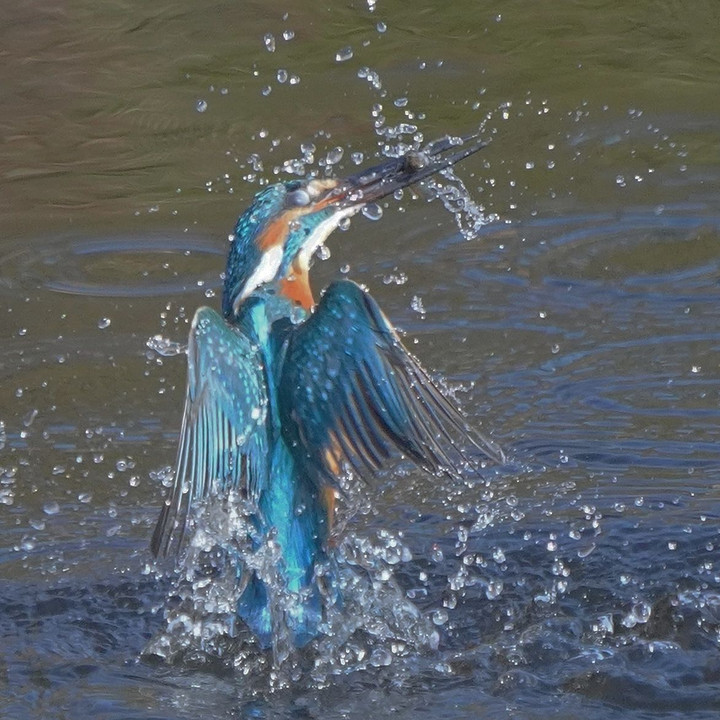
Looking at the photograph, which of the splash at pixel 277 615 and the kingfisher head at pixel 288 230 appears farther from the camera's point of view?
the kingfisher head at pixel 288 230

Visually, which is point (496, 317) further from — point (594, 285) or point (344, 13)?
point (344, 13)

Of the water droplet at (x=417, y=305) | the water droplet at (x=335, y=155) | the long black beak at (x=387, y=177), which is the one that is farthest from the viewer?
the water droplet at (x=335, y=155)

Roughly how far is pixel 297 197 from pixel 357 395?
0.65 m

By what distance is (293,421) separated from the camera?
3564 mm

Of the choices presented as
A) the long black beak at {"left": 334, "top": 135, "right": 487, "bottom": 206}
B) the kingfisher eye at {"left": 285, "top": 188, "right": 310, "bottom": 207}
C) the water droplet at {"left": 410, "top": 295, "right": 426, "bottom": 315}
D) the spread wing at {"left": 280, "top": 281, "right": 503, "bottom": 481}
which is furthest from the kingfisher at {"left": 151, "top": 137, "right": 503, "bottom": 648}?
the water droplet at {"left": 410, "top": 295, "right": 426, "bottom": 315}

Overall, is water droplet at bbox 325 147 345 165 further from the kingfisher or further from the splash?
the splash

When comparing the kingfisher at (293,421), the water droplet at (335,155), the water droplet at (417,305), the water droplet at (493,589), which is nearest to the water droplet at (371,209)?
the kingfisher at (293,421)

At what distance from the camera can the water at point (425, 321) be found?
11.7ft

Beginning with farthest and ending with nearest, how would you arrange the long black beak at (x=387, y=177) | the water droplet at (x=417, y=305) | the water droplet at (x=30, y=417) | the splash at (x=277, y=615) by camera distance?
the water droplet at (x=417, y=305), the water droplet at (x=30, y=417), the long black beak at (x=387, y=177), the splash at (x=277, y=615)

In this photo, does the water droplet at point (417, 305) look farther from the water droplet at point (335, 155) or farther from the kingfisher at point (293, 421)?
the kingfisher at point (293, 421)

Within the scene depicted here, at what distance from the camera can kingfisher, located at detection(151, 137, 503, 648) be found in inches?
134

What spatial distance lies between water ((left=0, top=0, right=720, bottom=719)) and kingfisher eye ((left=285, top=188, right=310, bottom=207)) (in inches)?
23.0

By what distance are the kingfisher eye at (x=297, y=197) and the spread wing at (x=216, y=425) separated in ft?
1.58

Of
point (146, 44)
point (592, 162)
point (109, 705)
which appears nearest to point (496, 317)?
point (592, 162)
